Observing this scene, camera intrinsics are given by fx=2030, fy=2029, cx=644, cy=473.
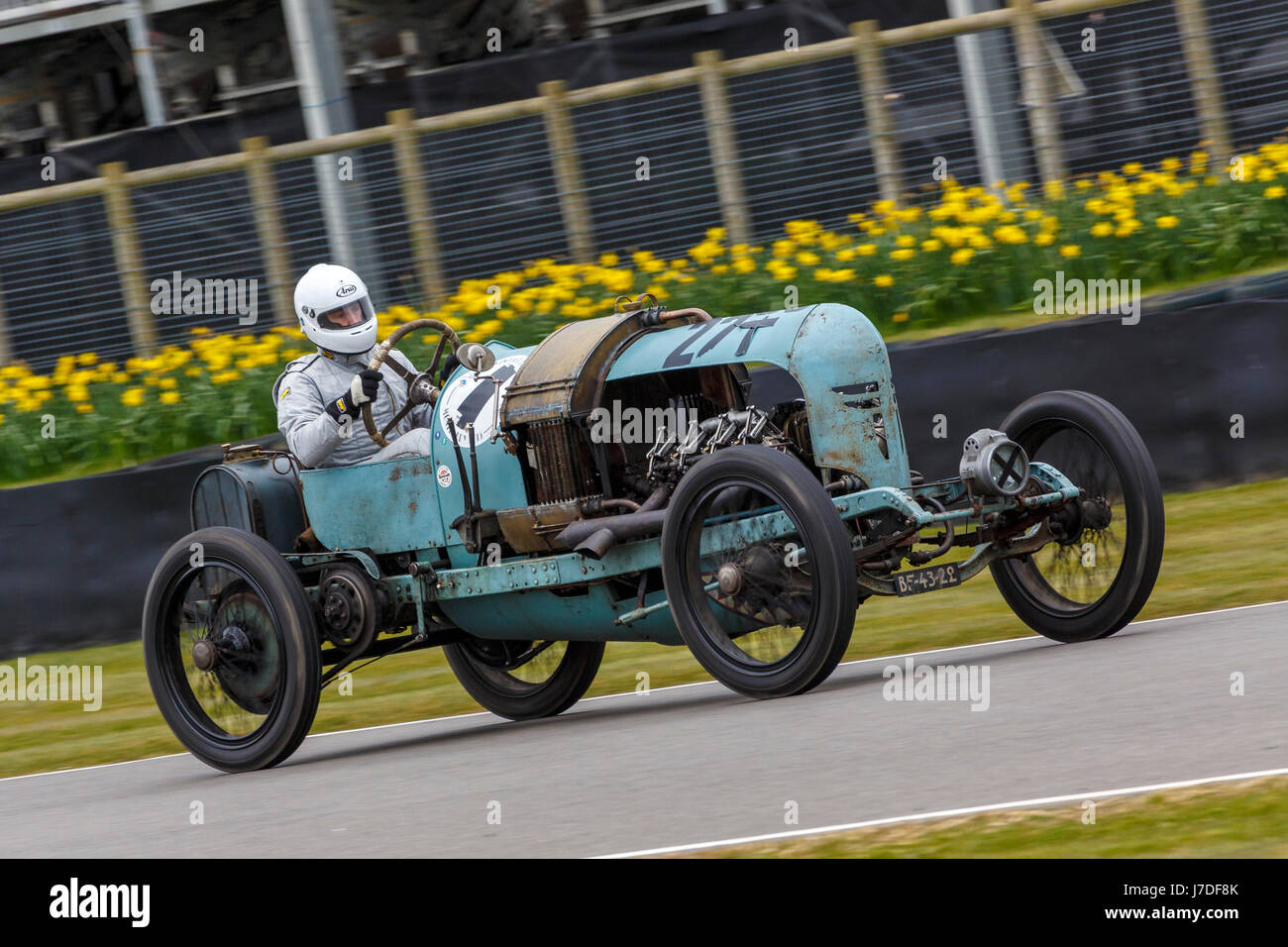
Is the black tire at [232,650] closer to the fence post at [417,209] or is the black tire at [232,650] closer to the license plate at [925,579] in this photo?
the license plate at [925,579]

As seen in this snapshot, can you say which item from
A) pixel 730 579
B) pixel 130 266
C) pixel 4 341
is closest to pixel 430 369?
pixel 730 579

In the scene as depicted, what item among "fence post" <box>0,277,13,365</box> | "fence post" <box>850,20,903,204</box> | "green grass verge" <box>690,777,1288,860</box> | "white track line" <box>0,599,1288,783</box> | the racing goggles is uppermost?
"fence post" <box>850,20,903,204</box>

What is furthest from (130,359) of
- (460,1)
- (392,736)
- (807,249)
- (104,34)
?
(104,34)

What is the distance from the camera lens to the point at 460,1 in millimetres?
23422

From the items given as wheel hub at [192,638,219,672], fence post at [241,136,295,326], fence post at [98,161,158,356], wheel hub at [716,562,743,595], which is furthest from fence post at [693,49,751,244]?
wheel hub at [716,562,743,595]

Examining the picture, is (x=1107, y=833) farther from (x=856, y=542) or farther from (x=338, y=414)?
(x=338, y=414)

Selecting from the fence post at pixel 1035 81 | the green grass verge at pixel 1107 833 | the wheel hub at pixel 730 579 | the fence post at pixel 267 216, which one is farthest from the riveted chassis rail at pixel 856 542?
the fence post at pixel 267 216

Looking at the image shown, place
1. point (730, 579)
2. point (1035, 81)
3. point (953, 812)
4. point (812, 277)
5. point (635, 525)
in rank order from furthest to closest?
1. point (1035, 81)
2. point (812, 277)
3. point (635, 525)
4. point (730, 579)
5. point (953, 812)

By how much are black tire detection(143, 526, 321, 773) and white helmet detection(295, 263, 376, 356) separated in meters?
1.05

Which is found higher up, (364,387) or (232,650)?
(364,387)

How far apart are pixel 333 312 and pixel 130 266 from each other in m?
6.01

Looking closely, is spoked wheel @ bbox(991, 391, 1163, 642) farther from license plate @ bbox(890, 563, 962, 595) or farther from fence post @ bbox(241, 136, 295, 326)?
fence post @ bbox(241, 136, 295, 326)

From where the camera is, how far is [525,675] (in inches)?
367

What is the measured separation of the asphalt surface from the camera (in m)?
5.84
